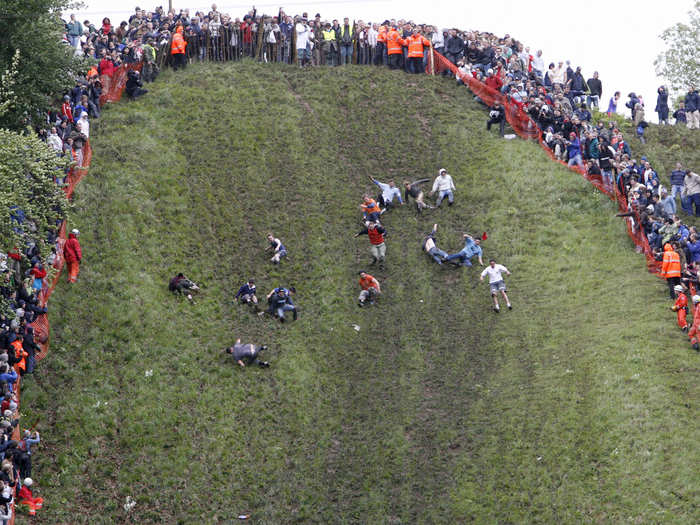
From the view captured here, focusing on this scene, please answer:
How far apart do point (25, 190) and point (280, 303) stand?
9381 mm

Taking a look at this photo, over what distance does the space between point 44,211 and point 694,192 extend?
979 inches

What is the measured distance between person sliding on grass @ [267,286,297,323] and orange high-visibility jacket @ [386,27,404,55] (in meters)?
20.2

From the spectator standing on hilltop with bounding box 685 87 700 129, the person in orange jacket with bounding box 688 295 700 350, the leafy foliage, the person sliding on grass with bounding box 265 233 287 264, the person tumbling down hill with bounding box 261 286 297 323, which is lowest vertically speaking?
the person tumbling down hill with bounding box 261 286 297 323

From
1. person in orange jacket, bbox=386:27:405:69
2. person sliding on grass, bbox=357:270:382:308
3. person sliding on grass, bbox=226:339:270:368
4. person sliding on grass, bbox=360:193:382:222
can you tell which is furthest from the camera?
person in orange jacket, bbox=386:27:405:69

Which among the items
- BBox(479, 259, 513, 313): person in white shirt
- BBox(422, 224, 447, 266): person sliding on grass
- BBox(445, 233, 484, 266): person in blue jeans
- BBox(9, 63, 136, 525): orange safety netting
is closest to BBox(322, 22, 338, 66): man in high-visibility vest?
BBox(9, 63, 136, 525): orange safety netting

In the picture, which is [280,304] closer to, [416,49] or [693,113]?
[416,49]

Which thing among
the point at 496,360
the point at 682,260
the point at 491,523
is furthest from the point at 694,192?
the point at 491,523

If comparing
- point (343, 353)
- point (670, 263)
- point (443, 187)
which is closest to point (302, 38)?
point (443, 187)

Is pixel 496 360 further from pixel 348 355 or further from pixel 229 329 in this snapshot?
pixel 229 329

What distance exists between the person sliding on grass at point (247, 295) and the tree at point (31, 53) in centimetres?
925

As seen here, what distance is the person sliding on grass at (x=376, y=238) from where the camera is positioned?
3059cm

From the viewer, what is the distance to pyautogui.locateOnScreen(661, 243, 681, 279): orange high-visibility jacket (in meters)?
27.4

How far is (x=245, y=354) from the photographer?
26.2 meters

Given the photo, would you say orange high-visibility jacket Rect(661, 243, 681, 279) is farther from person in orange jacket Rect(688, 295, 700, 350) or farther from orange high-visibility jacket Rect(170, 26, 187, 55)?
orange high-visibility jacket Rect(170, 26, 187, 55)
